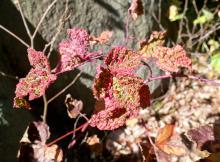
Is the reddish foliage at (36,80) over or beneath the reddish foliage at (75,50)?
beneath

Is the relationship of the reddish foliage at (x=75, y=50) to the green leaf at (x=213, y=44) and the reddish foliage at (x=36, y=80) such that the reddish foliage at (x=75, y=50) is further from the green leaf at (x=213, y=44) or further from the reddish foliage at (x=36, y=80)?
the green leaf at (x=213, y=44)

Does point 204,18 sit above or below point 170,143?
above

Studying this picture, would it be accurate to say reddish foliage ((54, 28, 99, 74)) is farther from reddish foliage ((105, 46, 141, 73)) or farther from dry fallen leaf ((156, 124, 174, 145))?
dry fallen leaf ((156, 124, 174, 145))

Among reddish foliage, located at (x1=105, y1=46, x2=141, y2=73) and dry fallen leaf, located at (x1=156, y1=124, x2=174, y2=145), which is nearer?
reddish foliage, located at (x1=105, y1=46, x2=141, y2=73)

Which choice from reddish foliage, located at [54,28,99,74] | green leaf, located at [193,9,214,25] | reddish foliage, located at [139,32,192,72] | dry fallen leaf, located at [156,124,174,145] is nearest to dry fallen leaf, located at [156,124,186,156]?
dry fallen leaf, located at [156,124,174,145]

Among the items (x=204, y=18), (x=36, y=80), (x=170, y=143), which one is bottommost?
(x=170, y=143)

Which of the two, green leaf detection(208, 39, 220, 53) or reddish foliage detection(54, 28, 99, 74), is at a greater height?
green leaf detection(208, 39, 220, 53)

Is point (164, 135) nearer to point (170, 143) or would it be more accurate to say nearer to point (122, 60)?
point (170, 143)

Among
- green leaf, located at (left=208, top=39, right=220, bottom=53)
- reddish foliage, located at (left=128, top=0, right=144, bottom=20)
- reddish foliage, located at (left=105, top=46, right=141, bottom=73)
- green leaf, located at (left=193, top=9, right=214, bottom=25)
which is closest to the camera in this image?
reddish foliage, located at (left=105, top=46, right=141, bottom=73)

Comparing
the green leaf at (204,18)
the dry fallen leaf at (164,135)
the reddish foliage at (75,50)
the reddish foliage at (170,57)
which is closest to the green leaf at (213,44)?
the green leaf at (204,18)

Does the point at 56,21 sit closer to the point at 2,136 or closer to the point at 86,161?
the point at 2,136

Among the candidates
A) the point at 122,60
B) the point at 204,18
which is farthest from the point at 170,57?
the point at 204,18
